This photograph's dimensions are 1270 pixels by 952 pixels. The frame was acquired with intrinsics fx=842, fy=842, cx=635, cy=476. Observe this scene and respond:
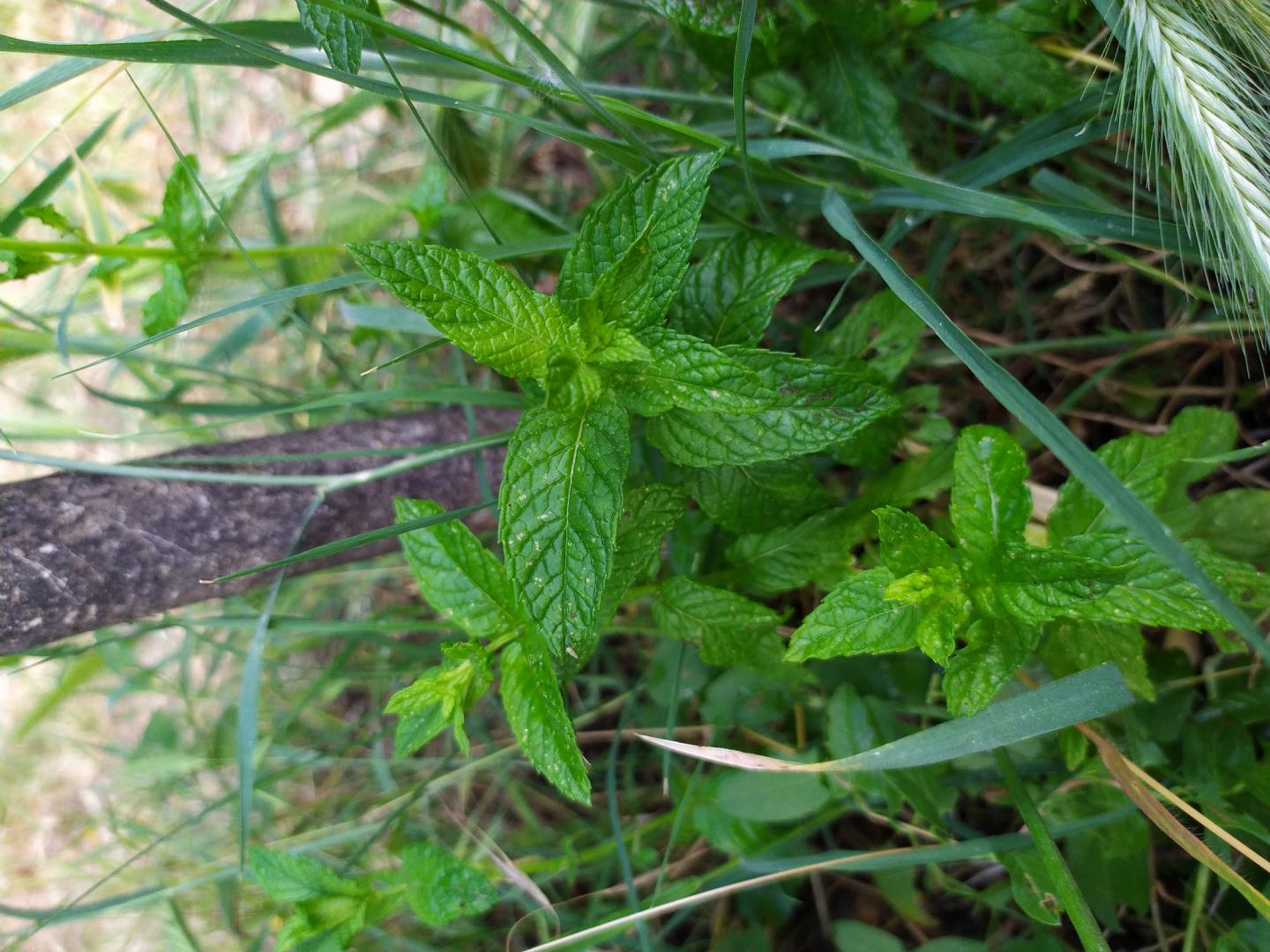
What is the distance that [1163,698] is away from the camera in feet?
3.67

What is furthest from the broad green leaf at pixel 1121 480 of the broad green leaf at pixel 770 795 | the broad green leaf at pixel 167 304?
the broad green leaf at pixel 167 304

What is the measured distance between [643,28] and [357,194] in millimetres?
695

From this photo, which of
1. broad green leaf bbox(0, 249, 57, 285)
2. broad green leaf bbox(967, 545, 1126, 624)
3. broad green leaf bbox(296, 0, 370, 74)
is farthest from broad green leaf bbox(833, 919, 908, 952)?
broad green leaf bbox(0, 249, 57, 285)

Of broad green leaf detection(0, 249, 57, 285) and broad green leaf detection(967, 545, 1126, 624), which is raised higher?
broad green leaf detection(0, 249, 57, 285)

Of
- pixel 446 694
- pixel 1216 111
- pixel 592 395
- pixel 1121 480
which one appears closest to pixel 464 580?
pixel 446 694

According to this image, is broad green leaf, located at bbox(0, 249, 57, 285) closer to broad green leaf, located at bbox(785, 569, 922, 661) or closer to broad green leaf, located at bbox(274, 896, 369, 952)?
broad green leaf, located at bbox(274, 896, 369, 952)

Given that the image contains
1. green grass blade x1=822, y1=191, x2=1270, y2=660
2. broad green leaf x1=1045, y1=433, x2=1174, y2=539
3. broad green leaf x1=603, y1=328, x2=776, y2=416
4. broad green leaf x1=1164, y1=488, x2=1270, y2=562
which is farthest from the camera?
broad green leaf x1=1164, y1=488, x2=1270, y2=562

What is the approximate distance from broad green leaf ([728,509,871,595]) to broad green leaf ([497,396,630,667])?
1.00ft

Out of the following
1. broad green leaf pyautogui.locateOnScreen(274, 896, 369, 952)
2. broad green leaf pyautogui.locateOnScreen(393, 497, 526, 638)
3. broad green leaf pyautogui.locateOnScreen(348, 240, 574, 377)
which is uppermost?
broad green leaf pyautogui.locateOnScreen(348, 240, 574, 377)

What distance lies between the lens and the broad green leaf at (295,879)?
106cm

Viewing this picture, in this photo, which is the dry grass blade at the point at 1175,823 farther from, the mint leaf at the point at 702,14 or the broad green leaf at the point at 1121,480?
the mint leaf at the point at 702,14

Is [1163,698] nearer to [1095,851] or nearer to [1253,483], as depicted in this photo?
[1095,851]

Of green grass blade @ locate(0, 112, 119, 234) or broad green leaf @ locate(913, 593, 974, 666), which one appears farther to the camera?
green grass blade @ locate(0, 112, 119, 234)

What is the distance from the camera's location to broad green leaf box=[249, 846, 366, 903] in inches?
41.8
